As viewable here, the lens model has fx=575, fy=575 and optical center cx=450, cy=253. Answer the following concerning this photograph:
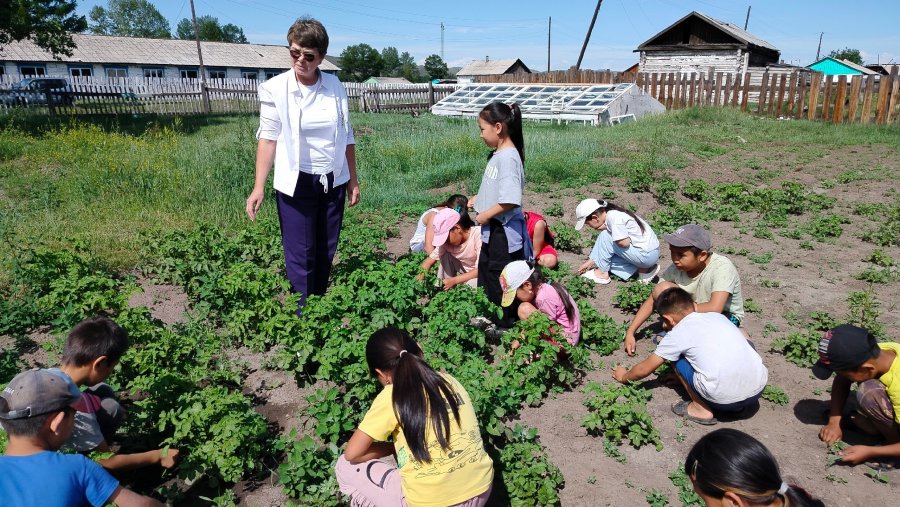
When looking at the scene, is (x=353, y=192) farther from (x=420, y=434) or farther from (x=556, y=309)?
(x=420, y=434)

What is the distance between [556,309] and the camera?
404 centimetres

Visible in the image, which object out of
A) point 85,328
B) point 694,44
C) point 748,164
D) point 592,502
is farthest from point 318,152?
point 694,44

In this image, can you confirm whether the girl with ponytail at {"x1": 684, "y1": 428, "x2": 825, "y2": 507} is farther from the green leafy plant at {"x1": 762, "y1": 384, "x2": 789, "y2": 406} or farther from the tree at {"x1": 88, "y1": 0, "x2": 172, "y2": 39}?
the tree at {"x1": 88, "y1": 0, "x2": 172, "y2": 39}

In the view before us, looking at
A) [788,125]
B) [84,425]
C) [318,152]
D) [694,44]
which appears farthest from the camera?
[694,44]

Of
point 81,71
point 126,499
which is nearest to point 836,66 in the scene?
point 126,499

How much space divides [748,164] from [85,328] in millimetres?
10460

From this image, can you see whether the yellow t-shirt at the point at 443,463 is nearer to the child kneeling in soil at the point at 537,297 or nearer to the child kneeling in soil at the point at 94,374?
the child kneeling in soil at the point at 94,374

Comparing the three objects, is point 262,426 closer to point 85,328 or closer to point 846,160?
point 85,328

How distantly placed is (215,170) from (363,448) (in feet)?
22.0

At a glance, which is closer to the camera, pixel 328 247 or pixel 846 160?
pixel 328 247

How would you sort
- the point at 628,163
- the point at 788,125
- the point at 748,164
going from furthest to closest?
the point at 788,125
the point at 748,164
the point at 628,163

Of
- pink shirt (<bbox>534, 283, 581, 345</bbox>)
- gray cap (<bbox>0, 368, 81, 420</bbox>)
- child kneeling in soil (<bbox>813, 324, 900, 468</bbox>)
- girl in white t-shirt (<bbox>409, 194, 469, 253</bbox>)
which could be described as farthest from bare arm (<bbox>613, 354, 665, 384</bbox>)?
gray cap (<bbox>0, 368, 81, 420</bbox>)

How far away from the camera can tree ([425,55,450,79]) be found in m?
79.7

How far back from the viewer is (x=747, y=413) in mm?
3549
